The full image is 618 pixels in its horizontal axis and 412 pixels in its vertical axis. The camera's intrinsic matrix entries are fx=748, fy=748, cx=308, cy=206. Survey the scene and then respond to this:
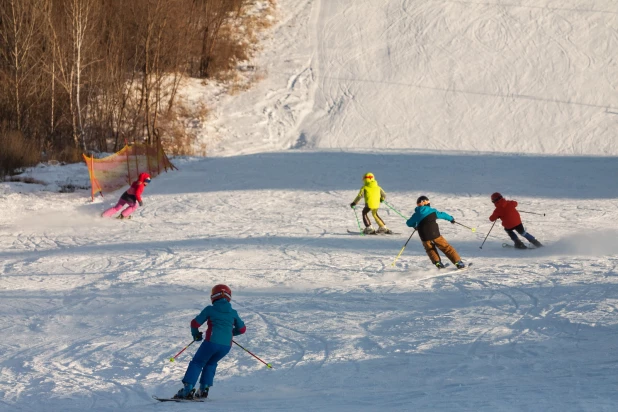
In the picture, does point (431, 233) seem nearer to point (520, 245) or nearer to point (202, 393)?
point (520, 245)

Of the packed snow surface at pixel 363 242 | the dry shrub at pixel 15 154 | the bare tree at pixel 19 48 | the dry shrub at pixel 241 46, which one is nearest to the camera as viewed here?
the packed snow surface at pixel 363 242

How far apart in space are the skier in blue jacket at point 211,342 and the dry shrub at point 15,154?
52.7 feet

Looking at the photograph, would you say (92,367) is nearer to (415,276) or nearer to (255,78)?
(415,276)

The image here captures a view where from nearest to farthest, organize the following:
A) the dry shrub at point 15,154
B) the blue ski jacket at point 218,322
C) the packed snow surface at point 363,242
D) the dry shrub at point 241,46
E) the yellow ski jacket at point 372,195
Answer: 1. the blue ski jacket at point 218,322
2. the packed snow surface at point 363,242
3. the yellow ski jacket at point 372,195
4. the dry shrub at point 15,154
5. the dry shrub at point 241,46

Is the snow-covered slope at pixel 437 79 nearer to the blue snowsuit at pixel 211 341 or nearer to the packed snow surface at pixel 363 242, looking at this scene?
the packed snow surface at pixel 363 242

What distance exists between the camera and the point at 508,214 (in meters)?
13.7

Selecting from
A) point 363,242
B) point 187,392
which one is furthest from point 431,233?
point 187,392

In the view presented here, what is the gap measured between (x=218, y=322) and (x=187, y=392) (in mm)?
705

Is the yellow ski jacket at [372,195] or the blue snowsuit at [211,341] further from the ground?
the yellow ski jacket at [372,195]

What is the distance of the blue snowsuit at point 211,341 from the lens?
7086 millimetres

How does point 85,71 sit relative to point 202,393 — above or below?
above

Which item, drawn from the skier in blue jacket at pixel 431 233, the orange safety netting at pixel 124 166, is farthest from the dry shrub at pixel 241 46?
the skier in blue jacket at pixel 431 233

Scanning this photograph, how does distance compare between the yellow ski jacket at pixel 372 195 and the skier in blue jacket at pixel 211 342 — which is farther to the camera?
the yellow ski jacket at pixel 372 195

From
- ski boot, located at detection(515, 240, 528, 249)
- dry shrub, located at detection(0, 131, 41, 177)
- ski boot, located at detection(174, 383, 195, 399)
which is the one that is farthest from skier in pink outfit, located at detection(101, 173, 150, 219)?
ski boot, located at detection(174, 383, 195, 399)
